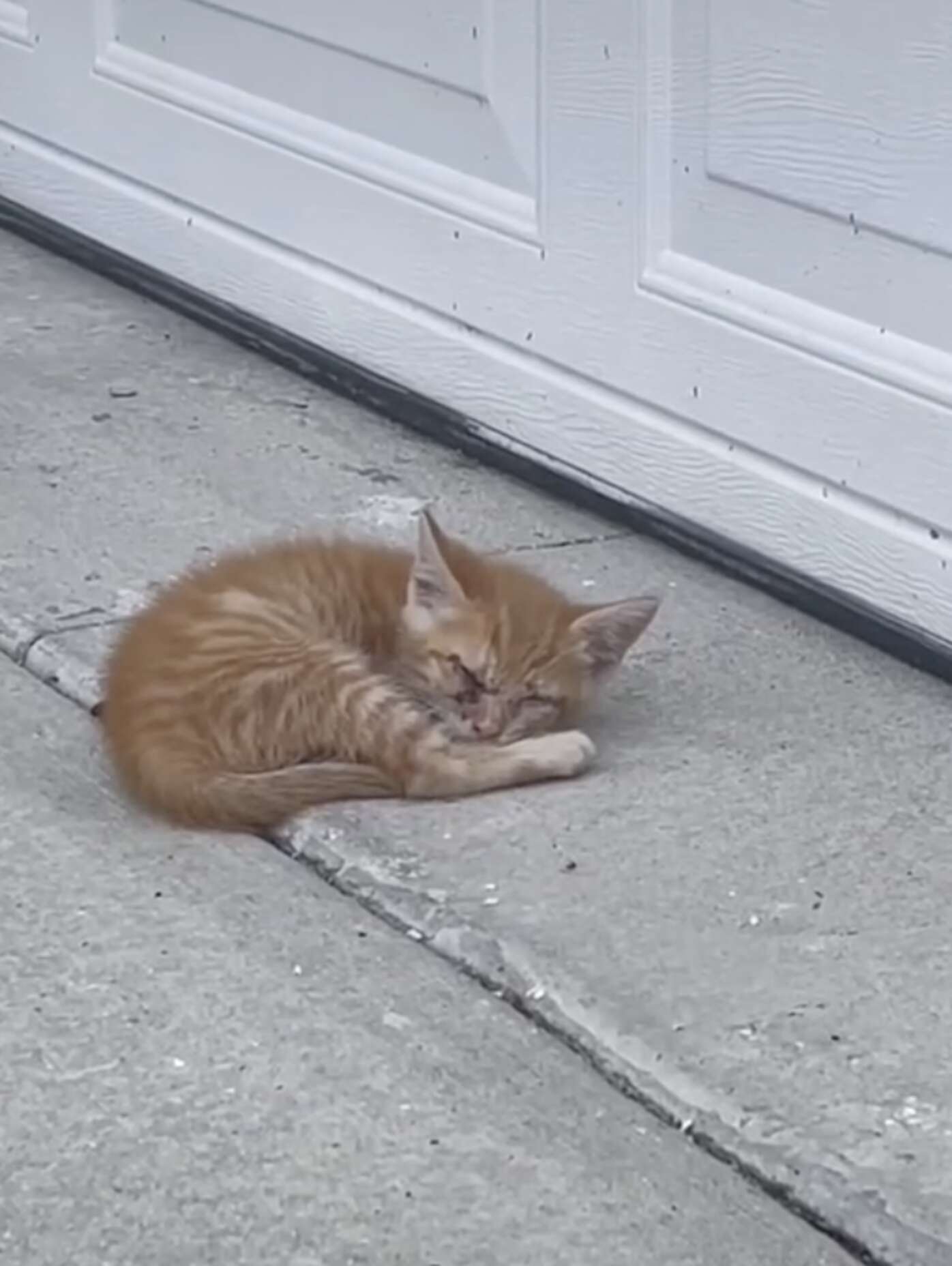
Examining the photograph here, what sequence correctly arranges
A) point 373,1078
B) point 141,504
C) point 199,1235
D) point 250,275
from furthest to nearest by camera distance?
point 250,275
point 141,504
point 373,1078
point 199,1235

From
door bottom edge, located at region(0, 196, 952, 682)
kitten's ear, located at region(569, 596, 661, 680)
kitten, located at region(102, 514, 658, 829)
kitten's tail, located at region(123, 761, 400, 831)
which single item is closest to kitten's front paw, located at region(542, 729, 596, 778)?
kitten, located at region(102, 514, 658, 829)

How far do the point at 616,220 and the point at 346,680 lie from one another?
1201 millimetres

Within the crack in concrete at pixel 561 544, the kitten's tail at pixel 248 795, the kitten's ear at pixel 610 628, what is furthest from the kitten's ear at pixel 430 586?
the crack in concrete at pixel 561 544

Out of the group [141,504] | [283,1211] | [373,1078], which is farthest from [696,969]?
[141,504]

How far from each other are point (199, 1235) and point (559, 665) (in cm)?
134

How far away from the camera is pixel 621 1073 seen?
3201 millimetres

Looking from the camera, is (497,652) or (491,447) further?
(491,447)

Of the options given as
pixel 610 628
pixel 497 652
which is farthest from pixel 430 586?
pixel 610 628

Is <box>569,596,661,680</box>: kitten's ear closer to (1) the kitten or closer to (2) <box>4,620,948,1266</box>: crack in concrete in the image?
(1) the kitten

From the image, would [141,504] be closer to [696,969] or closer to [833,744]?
[833,744]

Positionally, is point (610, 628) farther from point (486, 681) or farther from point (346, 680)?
point (346, 680)

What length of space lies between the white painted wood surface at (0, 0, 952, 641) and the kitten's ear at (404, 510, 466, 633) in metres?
0.74

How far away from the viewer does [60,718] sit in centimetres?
420

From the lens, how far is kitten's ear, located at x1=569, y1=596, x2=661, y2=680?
4.05 metres
